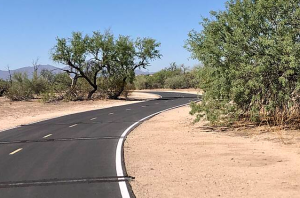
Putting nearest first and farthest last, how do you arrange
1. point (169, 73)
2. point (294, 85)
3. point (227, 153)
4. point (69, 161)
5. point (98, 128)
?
point (69, 161)
point (227, 153)
point (294, 85)
point (98, 128)
point (169, 73)

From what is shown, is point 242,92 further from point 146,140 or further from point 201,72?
point 146,140

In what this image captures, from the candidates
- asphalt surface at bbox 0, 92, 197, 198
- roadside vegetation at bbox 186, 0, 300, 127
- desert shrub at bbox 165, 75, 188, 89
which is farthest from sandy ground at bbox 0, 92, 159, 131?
desert shrub at bbox 165, 75, 188, 89

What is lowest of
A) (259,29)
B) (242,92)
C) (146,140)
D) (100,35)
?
(146,140)

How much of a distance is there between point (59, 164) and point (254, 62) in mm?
7924

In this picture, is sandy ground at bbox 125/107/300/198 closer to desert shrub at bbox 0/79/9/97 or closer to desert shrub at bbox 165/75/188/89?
desert shrub at bbox 0/79/9/97

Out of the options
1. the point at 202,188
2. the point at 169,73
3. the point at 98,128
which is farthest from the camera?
the point at 169,73

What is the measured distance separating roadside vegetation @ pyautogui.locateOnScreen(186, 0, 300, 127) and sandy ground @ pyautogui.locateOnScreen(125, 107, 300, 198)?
1129 millimetres

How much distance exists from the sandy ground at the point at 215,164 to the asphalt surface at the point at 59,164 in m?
0.66

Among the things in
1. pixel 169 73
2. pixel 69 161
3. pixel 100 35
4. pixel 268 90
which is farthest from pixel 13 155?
pixel 169 73

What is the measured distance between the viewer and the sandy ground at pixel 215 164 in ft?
22.4

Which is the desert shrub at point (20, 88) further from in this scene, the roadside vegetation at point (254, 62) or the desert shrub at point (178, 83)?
the desert shrub at point (178, 83)

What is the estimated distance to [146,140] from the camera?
530 inches

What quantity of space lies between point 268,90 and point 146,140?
16.1 feet

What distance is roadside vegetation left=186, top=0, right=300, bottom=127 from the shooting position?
12.5m
